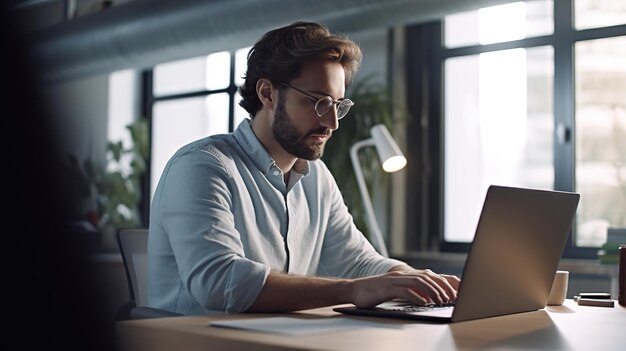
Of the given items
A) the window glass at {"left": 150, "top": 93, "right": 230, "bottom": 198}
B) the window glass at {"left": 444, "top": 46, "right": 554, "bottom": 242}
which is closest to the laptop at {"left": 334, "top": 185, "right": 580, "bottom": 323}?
the window glass at {"left": 444, "top": 46, "right": 554, "bottom": 242}

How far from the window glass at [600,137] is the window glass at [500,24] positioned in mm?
300

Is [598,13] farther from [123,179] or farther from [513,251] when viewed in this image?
[123,179]

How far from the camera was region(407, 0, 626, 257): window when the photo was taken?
469 centimetres

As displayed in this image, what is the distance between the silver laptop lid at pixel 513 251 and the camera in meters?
1.56

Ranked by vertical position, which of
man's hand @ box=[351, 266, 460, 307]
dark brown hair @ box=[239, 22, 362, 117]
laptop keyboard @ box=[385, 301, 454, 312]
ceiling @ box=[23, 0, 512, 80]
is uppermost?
ceiling @ box=[23, 0, 512, 80]

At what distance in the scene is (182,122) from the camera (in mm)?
7246

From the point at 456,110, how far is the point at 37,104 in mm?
4040

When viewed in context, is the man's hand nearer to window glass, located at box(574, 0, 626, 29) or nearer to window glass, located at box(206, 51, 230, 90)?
window glass, located at box(574, 0, 626, 29)

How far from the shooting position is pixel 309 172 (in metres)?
2.56

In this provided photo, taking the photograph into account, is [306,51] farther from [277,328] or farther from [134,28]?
[134,28]

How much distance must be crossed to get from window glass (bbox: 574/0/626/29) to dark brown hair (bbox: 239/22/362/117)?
2.70 metres

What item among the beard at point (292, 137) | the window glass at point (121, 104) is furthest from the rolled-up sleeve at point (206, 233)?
the window glass at point (121, 104)

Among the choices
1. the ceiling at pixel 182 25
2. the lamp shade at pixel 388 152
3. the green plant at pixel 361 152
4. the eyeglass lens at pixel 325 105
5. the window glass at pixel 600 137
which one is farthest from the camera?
the green plant at pixel 361 152

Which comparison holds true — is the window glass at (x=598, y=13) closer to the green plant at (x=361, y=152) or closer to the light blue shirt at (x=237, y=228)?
the green plant at (x=361, y=152)
